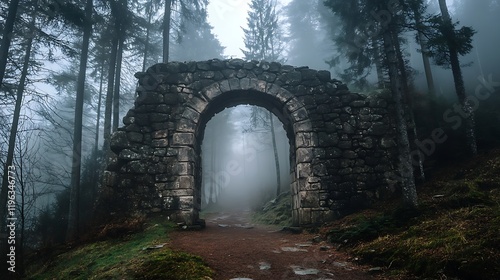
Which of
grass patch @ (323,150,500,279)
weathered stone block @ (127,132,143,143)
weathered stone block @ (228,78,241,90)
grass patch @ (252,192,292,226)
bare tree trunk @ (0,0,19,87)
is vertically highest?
bare tree trunk @ (0,0,19,87)

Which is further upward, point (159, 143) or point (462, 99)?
point (462, 99)

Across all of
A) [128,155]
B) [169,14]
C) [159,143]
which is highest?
[169,14]

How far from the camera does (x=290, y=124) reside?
970 centimetres

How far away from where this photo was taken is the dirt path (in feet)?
14.1

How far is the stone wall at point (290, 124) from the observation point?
815 cm

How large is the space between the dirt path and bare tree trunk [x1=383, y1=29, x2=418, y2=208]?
2.22 meters

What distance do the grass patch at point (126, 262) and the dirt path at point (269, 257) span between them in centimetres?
41

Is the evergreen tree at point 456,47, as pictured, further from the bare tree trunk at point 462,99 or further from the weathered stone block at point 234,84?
the weathered stone block at point 234,84

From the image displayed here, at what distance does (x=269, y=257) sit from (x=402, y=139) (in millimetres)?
4255

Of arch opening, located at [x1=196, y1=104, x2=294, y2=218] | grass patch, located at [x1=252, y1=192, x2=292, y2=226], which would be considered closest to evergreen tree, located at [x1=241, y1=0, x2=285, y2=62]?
arch opening, located at [x1=196, y1=104, x2=294, y2=218]

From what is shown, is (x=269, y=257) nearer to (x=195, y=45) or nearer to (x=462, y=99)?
(x=462, y=99)

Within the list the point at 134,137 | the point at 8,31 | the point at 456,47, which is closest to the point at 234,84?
the point at 134,137

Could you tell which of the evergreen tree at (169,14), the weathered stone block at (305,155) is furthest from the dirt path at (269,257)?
the evergreen tree at (169,14)

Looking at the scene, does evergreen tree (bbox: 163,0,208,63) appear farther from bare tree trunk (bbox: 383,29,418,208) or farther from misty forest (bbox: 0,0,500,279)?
bare tree trunk (bbox: 383,29,418,208)
